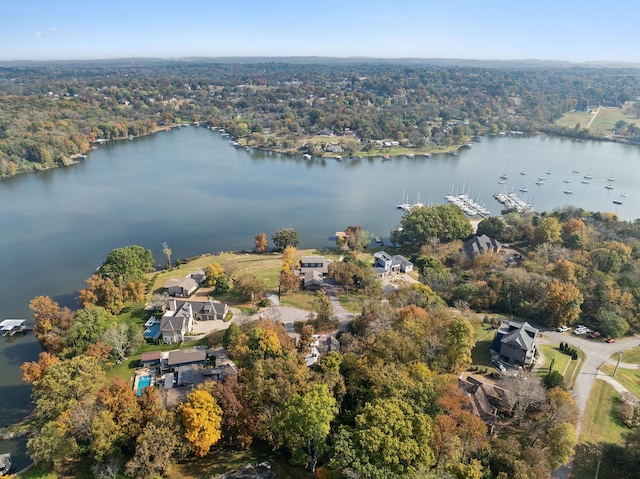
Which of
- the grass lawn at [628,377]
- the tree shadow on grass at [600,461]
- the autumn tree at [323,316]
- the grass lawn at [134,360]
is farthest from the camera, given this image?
the autumn tree at [323,316]

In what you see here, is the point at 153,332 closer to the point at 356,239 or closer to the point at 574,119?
the point at 356,239

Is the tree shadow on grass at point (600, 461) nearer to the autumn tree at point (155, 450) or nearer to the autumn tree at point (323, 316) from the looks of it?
the autumn tree at point (323, 316)

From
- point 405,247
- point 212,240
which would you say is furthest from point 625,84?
point 212,240

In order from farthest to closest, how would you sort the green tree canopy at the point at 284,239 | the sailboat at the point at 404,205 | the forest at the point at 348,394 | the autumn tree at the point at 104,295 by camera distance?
the sailboat at the point at 404,205
the green tree canopy at the point at 284,239
the autumn tree at the point at 104,295
the forest at the point at 348,394

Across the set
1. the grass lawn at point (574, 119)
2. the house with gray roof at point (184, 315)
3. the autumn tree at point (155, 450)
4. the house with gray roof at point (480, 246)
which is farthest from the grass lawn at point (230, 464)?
the grass lawn at point (574, 119)

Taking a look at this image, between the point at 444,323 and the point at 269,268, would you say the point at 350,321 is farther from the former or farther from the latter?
the point at 269,268

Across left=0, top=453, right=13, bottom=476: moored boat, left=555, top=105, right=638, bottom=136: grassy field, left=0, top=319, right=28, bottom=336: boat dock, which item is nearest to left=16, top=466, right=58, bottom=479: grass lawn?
left=0, top=453, right=13, bottom=476: moored boat

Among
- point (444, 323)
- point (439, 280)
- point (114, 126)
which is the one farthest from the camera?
point (114, 126)
